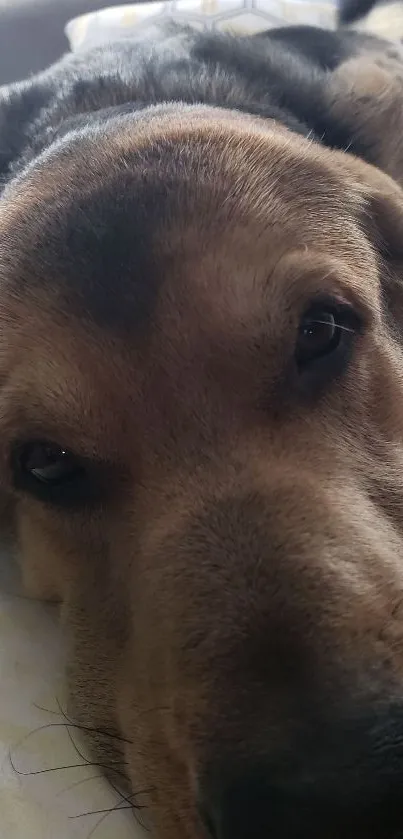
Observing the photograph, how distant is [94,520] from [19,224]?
1.96ft

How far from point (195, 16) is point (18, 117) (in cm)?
151

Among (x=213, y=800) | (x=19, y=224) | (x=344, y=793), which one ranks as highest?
(x=19, y=224)

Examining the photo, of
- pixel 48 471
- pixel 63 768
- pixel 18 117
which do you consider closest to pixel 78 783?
pixel 63 768

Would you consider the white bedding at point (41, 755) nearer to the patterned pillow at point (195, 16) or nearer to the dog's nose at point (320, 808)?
the dog's nose at point (320, 808)

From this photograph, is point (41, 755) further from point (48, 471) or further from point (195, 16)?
point (195, 16)

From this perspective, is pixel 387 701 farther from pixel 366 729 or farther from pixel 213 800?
pixel 213 800

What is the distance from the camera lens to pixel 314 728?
1.24 meters

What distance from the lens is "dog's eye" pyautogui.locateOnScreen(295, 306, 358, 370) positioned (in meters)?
1.73

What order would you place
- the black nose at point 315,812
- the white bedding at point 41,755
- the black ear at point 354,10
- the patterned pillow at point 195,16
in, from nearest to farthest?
the black nose at point 315,812 < the white bedding at point 41,755 < the patterned pillow at point 195,16 < the black ear at point 354,10

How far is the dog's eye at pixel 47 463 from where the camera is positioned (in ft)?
5.74

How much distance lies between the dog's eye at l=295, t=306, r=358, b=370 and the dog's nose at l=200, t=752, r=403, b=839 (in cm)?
77

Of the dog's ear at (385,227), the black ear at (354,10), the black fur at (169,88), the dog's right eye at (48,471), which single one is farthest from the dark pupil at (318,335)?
the black ear at (354,10)

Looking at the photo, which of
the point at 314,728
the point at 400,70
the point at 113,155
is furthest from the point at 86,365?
the point at 400,70

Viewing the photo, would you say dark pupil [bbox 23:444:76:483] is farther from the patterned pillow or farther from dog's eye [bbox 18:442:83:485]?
the patterned pillow
